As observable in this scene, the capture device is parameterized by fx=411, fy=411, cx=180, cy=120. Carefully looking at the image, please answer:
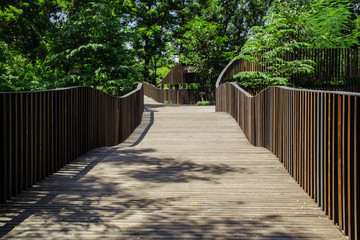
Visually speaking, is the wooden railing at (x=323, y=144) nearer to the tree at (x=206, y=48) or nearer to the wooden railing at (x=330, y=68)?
the wooden railing at (x=330, y=68)

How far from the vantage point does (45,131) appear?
5668 mm

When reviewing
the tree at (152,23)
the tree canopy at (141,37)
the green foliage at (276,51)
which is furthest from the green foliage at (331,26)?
the tree at (152,23)

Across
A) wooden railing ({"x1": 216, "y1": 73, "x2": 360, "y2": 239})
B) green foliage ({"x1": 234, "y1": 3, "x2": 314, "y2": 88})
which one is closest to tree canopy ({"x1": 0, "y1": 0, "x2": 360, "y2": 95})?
green foliage ({"x1": 234, "y1": 3, "x2": 314, "y2": 88})

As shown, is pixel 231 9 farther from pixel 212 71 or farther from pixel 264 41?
pixel 264 41

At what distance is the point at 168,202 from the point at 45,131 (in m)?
2.21

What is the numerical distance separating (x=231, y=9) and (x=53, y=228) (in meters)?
34.8

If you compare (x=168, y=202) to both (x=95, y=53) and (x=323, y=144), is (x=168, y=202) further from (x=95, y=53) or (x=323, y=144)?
(x=95, y=53)

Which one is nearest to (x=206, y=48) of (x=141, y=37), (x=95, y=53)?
(x=141, y=37)

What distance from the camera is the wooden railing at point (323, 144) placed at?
132 inches

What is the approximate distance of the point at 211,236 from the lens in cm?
349

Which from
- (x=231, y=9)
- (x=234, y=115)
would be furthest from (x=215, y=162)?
(x=231, y=9)

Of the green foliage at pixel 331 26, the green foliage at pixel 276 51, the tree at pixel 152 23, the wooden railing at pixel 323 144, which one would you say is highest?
the tree at pixel 152 23

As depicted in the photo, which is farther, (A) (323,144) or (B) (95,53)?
(B) (95,53)

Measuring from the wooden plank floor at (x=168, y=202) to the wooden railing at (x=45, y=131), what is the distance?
0.20m
